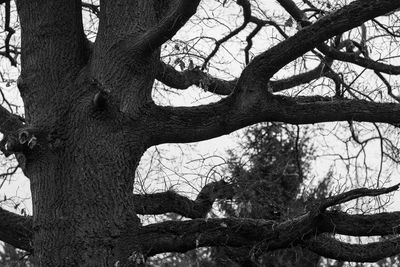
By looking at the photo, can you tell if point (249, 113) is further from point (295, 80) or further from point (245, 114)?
point (295, 80)

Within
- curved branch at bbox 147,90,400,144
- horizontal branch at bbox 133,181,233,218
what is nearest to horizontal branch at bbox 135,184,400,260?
horizontal branch at bbox 133,181,233,218

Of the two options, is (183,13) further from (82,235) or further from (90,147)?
(82,235)

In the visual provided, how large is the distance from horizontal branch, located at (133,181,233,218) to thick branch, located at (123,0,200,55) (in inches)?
57.4

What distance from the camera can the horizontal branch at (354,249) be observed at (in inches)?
309

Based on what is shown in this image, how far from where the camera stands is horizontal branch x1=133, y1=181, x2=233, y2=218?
8.23m

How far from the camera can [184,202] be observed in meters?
8.44

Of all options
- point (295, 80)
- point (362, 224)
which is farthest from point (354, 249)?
point (295, 80)

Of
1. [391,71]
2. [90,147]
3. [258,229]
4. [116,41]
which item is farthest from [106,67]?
[391,71]

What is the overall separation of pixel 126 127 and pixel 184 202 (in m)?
1.21

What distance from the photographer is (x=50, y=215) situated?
7422 millimetres

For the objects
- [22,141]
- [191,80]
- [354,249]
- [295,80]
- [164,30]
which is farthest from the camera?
[295,80]

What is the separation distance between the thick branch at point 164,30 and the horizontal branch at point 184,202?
146 centimetres

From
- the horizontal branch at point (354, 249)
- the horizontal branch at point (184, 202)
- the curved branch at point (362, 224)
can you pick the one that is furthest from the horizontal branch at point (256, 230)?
the horizontal branch at point (184, 202)

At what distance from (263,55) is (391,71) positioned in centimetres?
196
